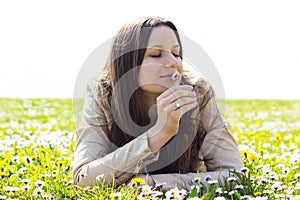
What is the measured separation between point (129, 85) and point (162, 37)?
33 cm

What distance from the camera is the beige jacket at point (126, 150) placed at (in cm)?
286

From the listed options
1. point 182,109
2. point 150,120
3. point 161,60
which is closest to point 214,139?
point 150,120

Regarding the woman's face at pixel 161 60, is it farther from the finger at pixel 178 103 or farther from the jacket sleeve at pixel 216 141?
the jacket sleeve at pixel 216 141

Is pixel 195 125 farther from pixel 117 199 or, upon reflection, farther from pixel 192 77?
pixel 117 199

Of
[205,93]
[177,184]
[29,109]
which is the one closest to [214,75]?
[205,93]

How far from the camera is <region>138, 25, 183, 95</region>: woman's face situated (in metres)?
2.86

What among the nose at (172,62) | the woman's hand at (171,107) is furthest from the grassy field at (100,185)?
the nose at (172,62)

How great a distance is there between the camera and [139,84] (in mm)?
3006

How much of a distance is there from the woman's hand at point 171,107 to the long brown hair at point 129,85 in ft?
0.83

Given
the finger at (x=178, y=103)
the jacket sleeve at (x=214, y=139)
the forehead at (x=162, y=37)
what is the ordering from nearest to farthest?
1. the finger at (x=178, y=103)
2. the forehead at (x=162, y=37)
3. the jacket sleeve at (x=214, y=139)

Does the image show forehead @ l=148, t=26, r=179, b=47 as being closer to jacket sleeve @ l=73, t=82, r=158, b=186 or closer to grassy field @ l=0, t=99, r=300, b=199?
jacket sleeve @ l=73, t=82, r=158, b=186

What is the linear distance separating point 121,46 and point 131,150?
556 millimetres

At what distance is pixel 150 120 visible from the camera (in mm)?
3145

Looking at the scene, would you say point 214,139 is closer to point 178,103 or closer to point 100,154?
point 178,103
